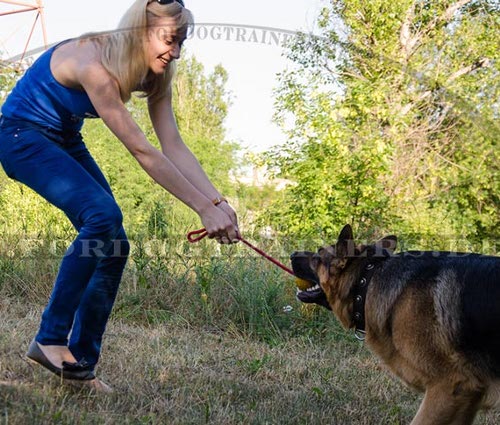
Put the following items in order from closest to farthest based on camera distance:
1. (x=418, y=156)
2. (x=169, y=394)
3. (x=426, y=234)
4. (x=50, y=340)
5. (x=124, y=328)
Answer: (x=50, y=340)
(x=169, y=394)
(x=124, y=328)
(x=426, y=234)
(x=418, y=156)

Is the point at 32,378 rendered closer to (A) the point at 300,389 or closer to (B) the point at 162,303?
(A) the point at 300,389

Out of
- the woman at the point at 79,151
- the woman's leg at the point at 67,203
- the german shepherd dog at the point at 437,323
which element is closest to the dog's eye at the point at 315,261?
the german shepherd dog at the point at 437,323

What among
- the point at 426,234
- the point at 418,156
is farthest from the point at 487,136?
the point at 426,234

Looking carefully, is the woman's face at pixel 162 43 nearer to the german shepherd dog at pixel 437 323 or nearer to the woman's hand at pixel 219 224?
the woman's hand at pixel 219 224

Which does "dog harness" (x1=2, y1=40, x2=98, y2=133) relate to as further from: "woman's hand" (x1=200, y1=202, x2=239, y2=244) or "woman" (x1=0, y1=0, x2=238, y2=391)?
"woman's hand" (x1=200, y1=202, x2=239, y2=244)

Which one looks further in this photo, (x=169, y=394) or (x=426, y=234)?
(x=426, y=234)

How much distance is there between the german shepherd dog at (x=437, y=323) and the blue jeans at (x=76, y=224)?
1522mm

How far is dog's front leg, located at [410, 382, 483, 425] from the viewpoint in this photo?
11.0 ft

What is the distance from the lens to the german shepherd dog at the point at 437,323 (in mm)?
3336

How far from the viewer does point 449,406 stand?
3357 mm

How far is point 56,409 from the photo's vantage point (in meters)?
3.33

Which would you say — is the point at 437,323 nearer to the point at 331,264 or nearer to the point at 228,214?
the point at 331,264

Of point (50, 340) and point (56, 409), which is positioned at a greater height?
point (50, 340)

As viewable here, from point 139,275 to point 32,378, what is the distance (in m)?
2.58
